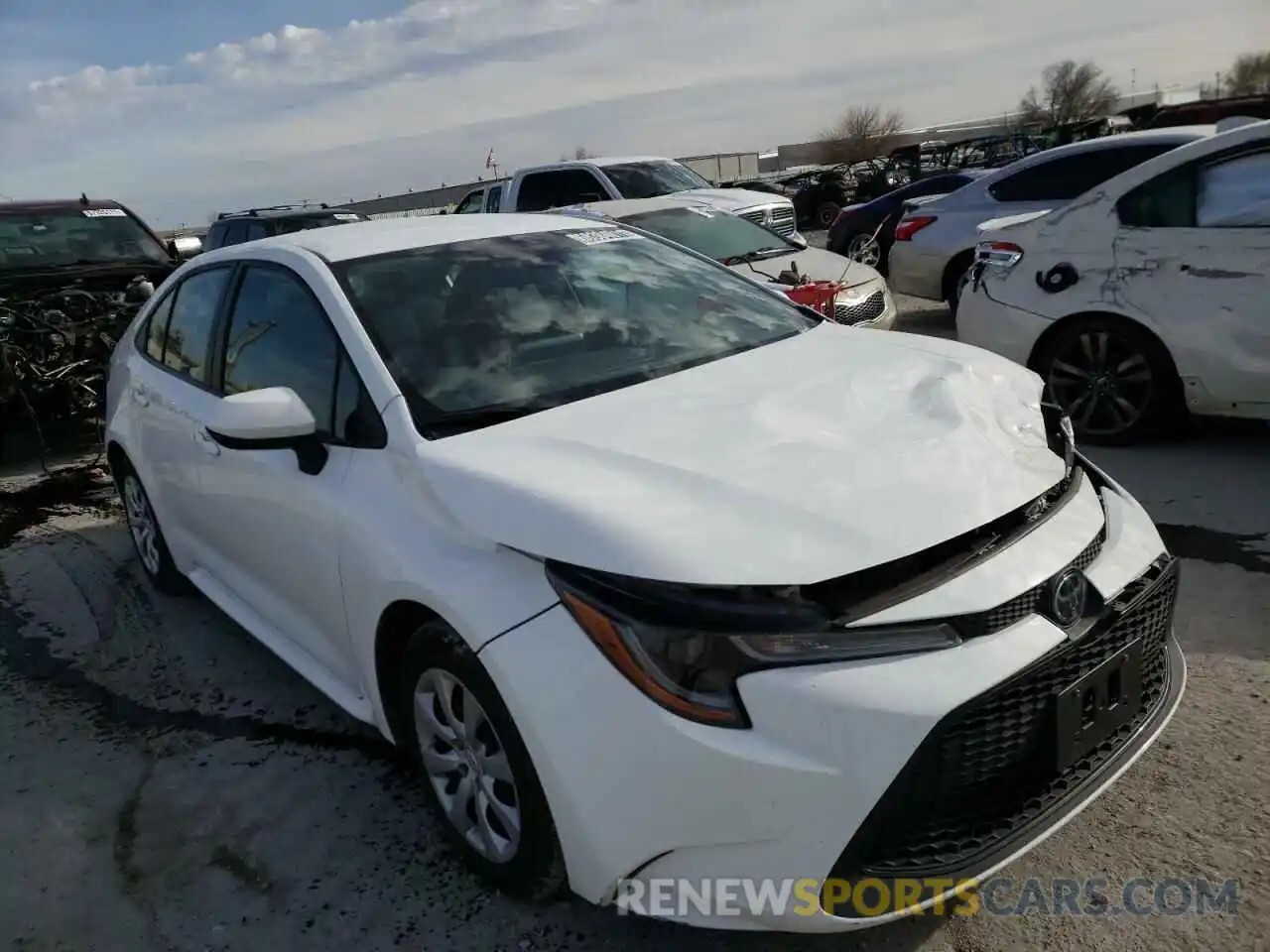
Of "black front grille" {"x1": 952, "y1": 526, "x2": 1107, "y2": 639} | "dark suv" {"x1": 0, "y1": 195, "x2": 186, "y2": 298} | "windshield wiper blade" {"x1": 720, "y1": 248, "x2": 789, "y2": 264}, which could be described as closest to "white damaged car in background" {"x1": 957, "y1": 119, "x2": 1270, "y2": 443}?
"windshield wiper blade" {"x1": 720, "y1": 248, "x2": 789, "y2": 264}

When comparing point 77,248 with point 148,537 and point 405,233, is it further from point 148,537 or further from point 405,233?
point 405,233

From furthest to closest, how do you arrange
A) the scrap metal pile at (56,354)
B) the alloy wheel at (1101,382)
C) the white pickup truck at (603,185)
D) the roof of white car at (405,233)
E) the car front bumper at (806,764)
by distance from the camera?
the white pickup truck at (603,185), the scrap metal pile at (56,354), the alloy wheel at (1101,382), the roof of white car at (405,233), the car front bumper at (806,764)

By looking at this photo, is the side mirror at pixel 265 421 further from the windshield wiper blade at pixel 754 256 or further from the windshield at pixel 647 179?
the windshield at pixel 647 179

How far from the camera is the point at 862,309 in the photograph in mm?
7625

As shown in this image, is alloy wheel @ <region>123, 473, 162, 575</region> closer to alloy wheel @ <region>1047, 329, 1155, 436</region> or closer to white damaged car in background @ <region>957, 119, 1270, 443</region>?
white damaged car in background @ <region>957, 119, 1270, 443</region>

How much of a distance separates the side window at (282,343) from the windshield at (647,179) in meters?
9.13

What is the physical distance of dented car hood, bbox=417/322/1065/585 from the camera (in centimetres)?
204

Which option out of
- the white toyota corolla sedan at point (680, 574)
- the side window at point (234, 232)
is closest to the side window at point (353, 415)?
the white toyota corolla sedan at point (680, 574)

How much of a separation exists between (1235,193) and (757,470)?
399 cm

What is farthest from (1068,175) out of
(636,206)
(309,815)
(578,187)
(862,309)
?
(309,815)

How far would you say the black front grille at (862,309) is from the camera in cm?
739

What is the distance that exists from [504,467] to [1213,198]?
14.2ft

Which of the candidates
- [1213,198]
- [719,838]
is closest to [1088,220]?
[1213,198]

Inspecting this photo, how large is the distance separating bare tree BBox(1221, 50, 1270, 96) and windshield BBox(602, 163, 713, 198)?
79.9 metres
